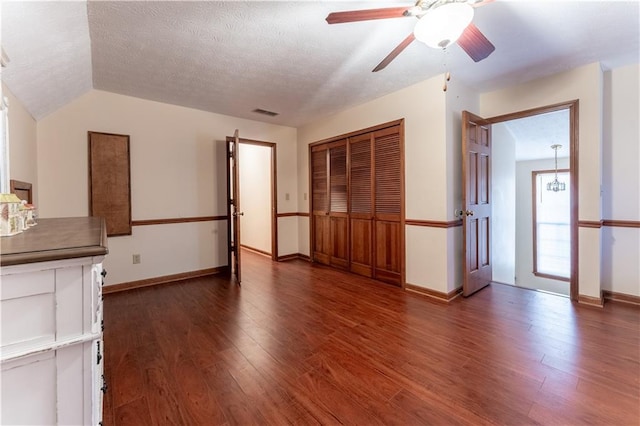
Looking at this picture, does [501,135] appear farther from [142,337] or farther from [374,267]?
[142,337]

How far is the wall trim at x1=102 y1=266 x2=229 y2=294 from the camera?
332 centimetres

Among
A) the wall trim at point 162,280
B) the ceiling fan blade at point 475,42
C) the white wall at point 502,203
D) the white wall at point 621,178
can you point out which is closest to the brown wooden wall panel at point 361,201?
the ceiling fan blade at point 475,42

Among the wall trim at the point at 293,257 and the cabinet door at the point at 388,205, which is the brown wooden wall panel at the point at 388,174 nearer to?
the cabinet door at the point at 388,205

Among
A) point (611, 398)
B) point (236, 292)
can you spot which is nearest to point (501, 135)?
point (611, 398)

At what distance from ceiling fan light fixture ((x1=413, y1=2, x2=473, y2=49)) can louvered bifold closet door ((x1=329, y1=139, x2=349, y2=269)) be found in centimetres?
264

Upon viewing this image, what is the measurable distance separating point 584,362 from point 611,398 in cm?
37

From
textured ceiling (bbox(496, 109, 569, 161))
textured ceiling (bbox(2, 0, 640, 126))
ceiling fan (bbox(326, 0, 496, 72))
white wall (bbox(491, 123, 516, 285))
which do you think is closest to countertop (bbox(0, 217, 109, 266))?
textured ceiling (bbox(2, 0, 640, 126))

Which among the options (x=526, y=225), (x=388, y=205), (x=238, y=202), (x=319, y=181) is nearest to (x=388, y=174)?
(x=388, y=205)

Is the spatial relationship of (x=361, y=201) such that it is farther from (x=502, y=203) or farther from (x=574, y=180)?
(x=502, y=203)

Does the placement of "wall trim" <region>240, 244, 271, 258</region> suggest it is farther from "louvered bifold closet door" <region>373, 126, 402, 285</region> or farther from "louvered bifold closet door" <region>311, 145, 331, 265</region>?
"louvered bifold closet door" <region>373, 126, 402, 285</region>

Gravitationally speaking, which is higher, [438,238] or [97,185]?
[97,185]

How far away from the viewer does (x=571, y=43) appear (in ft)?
7.59

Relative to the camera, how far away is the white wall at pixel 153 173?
3053 millimetres

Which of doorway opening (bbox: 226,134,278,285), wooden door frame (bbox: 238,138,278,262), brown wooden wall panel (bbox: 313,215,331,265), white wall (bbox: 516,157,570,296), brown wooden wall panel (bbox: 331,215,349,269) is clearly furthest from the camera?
white wall (bbox: 516,157,570,296)
